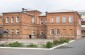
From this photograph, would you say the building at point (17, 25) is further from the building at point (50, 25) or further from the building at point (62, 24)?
the building at point (62, 24)

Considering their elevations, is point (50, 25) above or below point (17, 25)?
below

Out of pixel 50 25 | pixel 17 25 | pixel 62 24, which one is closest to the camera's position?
pixel 62 24

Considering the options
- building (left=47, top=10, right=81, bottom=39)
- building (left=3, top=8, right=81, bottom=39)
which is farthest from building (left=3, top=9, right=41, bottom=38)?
building (left=47, top=10, right=81, bottom=39)

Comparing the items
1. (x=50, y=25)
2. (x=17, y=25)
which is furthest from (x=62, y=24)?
(x=17, y=25)

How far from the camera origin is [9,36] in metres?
67.1

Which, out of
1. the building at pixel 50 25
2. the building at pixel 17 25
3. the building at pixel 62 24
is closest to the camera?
the building at pixel 62 24

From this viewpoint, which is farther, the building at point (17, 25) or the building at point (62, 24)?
the building at point (17, 25)

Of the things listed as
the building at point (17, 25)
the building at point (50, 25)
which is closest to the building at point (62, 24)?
the building at point (50, 25)

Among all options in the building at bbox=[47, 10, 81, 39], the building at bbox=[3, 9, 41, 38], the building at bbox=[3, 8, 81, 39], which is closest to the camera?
the building at bbox=[47, 10, 81, 39]

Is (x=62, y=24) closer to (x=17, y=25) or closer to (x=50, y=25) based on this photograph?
(x=50, y=25)

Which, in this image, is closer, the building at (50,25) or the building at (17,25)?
the building at (50,25)

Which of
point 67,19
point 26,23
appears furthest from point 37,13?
point 67,19

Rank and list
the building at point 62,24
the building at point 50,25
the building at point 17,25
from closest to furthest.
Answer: the building at point 62,24
the building at point 50,25
the building at point 17,25

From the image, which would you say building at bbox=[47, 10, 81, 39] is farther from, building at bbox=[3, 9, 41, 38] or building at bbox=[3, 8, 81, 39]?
building at bbox=[3, 9, 41, 38]
